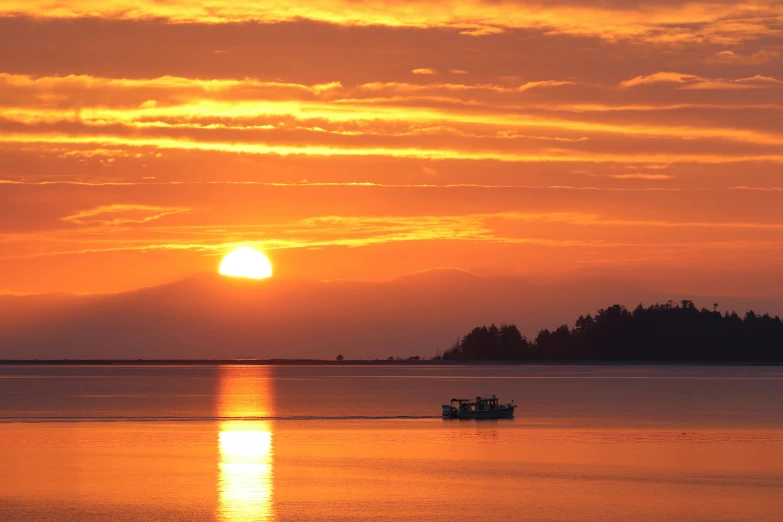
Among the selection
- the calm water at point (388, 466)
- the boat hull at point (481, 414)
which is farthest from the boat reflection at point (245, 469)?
the boat hull at point (481, 414)

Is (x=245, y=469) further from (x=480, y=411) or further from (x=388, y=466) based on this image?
(x=480, y=411)

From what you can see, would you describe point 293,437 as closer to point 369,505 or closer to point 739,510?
point 369,505

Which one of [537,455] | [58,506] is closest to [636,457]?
[537,455]

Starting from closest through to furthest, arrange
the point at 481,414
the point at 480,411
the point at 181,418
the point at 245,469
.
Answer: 1. the point at 245,469
2. the point at 481,414
3. the point at 480,411
4. the point at 181,418

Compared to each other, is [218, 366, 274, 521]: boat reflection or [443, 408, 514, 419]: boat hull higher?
[443, 408, 514, 419]: boat hull

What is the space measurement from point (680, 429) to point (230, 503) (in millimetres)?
58495

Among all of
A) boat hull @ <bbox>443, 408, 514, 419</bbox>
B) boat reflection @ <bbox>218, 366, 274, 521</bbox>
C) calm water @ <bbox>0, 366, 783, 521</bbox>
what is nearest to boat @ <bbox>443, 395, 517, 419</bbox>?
boat hull @ <bbox>443, 408, 514, 419</bbox>

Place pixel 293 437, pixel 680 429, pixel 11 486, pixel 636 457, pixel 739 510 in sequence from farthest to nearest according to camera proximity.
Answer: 1. pixel 680 429
2. pixel 293 437
3. pixel 636 457
4. pixel 11 486
5. pixel 739 510

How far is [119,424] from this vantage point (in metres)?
112

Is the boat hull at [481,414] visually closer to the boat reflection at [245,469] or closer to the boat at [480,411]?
the boat at [480,411]

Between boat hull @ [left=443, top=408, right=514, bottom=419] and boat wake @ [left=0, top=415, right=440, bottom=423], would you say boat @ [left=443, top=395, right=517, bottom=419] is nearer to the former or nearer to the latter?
boat hull @ [left=443, top=408, right=514, bottom=419]

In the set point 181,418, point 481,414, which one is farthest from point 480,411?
point 181,418

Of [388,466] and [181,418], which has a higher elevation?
[181,418]

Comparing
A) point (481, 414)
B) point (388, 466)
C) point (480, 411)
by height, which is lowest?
point (388, 466)
